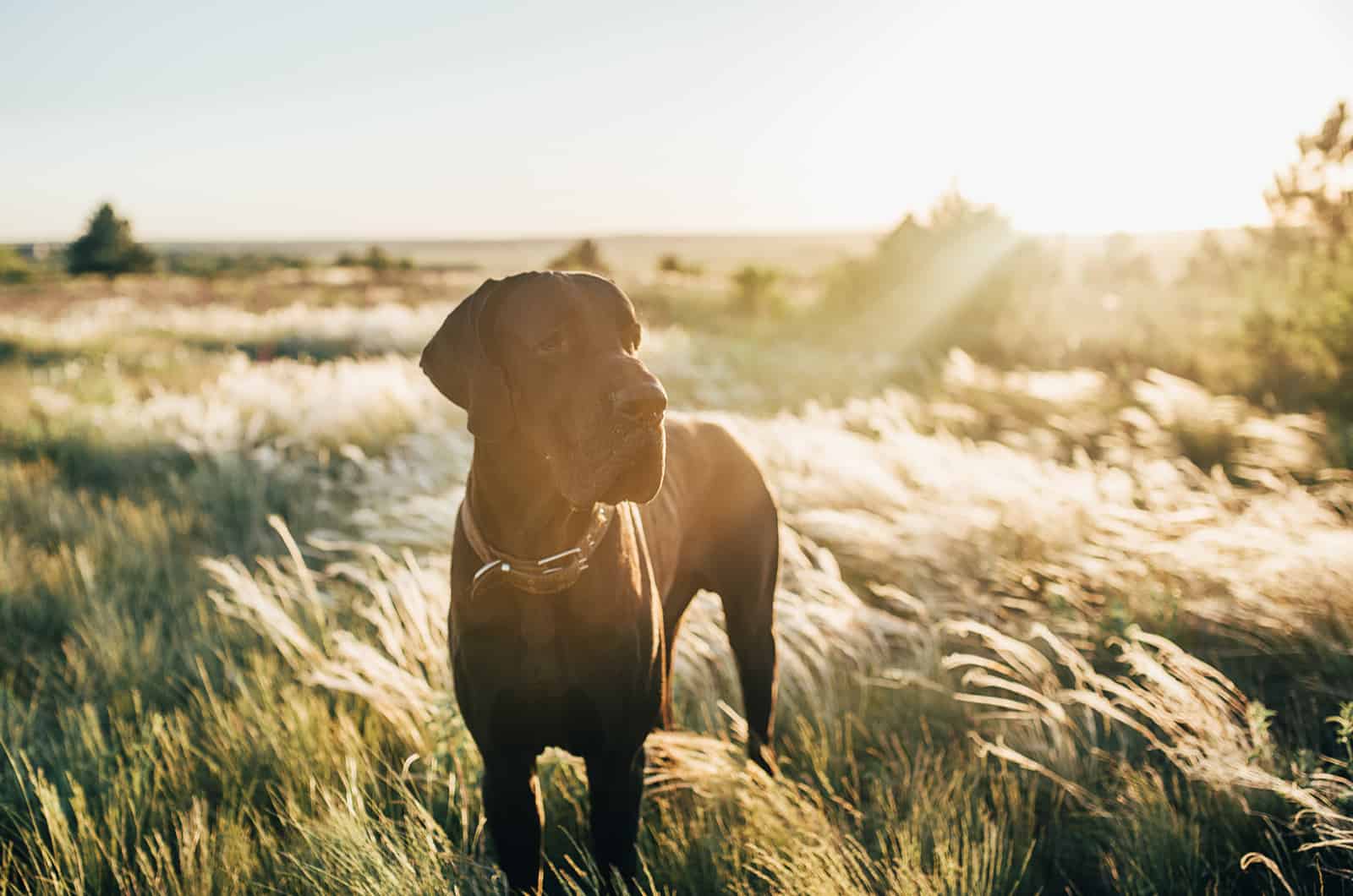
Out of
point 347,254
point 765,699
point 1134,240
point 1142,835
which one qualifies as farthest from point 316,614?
point 347,254

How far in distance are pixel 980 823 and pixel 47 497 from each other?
20.7ft

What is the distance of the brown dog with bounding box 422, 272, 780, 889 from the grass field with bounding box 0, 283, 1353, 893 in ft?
0.87

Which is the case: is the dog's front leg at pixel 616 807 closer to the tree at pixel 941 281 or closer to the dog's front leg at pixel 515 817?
the dog's front leg at pixel 515 817

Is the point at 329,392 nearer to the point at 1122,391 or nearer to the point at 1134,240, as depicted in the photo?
the point at 1122,391

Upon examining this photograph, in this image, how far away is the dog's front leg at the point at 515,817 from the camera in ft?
6.40

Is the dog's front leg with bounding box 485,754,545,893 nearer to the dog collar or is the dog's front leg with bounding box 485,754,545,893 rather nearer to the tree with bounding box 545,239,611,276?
the dog collar

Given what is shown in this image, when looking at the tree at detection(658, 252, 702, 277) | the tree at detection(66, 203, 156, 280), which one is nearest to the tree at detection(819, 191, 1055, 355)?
the tree at detection(658, 252, 702, 277)

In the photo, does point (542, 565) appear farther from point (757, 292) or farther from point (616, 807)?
point (757, 292)

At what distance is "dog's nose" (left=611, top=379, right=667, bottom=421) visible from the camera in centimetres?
155

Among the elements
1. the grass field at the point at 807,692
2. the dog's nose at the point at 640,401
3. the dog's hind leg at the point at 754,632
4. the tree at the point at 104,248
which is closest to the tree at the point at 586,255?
the grass field at the point at 807,692

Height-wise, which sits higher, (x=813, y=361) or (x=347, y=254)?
(x=347, y=254)

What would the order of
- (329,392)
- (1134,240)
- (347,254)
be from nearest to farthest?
(329,392)
(1134,240)
(347,254)

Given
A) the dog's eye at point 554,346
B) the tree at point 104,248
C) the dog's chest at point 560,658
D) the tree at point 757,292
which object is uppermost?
the tree at point 104,248

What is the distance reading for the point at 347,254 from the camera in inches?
2557
